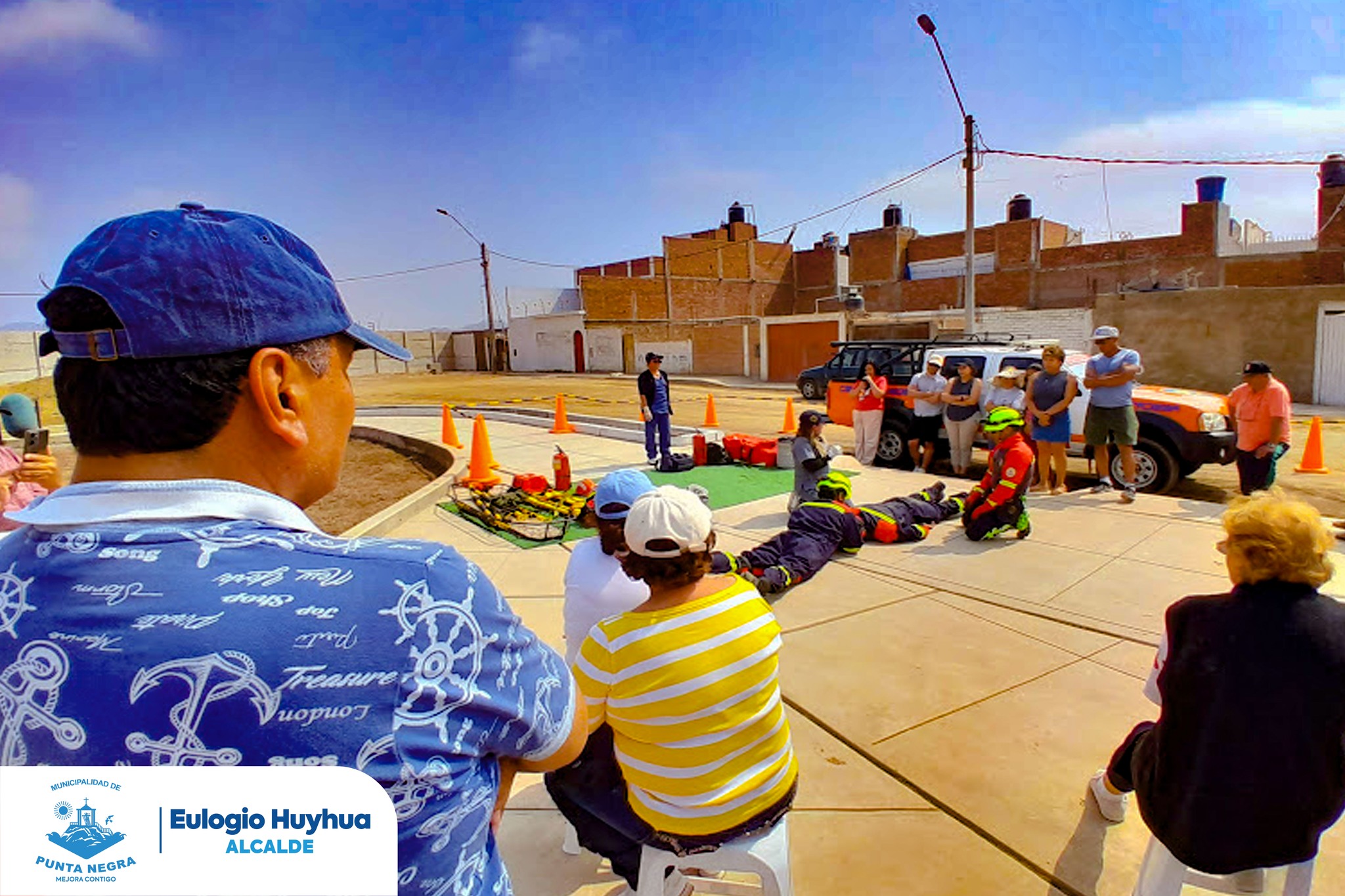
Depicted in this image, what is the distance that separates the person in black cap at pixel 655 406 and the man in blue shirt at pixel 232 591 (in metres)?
8.99

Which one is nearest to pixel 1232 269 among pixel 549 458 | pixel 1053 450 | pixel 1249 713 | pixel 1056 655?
pixel 1053 450

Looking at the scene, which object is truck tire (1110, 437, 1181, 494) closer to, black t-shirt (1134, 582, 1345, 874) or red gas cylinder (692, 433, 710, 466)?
red gas cylinder (692, 433, 710, 466)

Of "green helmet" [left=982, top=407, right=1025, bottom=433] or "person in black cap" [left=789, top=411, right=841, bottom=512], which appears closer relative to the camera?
"green helmet" [left=982, top=407, right=1025, bottom=433]

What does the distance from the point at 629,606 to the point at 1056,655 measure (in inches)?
110

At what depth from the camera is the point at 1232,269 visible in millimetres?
33312

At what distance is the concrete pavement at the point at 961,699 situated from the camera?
2.66 m

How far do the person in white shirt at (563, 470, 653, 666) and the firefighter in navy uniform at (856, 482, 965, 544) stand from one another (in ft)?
12.7

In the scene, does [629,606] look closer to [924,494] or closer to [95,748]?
[95,748]

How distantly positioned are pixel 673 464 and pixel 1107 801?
24.9 feet

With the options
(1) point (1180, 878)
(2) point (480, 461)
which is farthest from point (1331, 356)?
(1) point (1180, 878)

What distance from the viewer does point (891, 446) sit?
10984 millimetres

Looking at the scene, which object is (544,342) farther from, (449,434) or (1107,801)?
(1107,801)

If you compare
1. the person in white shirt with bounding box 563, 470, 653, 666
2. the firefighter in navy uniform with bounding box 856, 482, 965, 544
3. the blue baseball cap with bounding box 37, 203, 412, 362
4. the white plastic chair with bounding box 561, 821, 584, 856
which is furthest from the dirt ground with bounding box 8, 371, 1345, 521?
the blue baseball cap with bounding box 37, 203, 412, 362

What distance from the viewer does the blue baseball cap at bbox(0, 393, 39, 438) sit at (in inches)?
159
